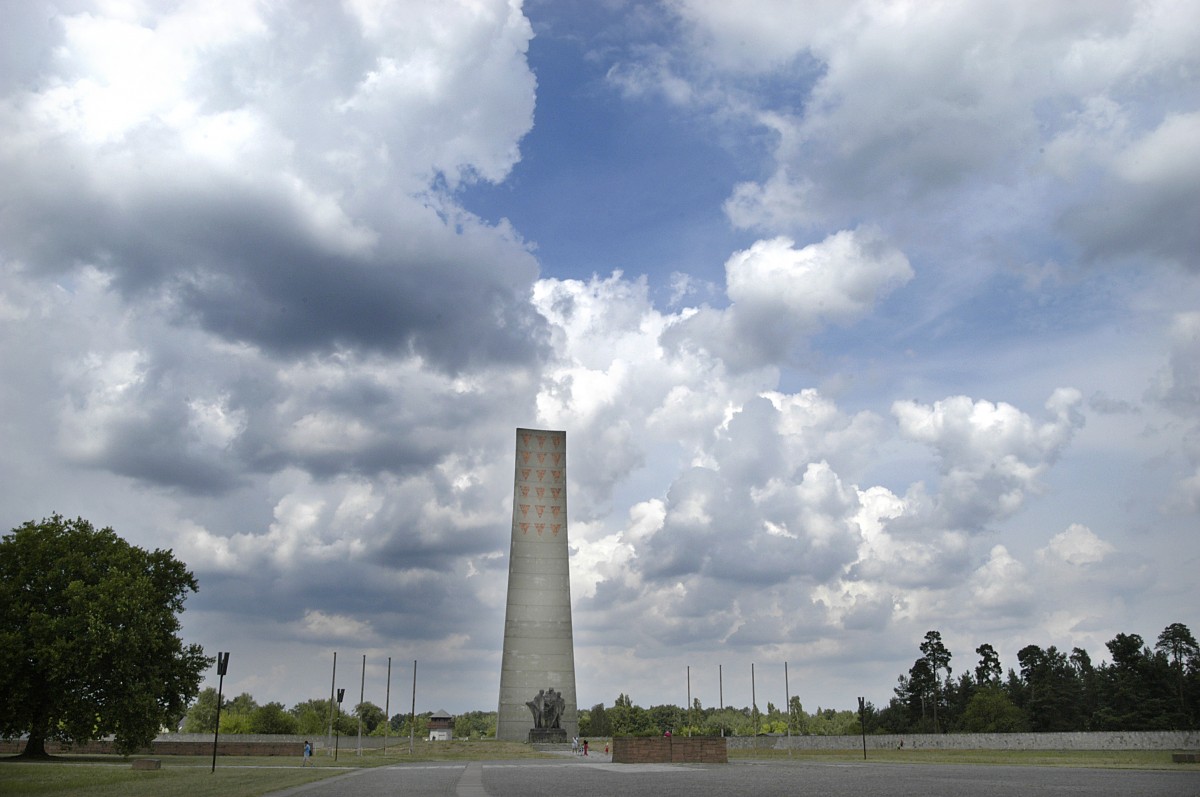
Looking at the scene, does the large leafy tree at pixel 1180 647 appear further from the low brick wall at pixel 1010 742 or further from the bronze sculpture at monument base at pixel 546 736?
the bronze sculpture at monument base at pixel 546 736

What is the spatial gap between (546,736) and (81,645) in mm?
50275

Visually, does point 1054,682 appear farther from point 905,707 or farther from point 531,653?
point 531,653

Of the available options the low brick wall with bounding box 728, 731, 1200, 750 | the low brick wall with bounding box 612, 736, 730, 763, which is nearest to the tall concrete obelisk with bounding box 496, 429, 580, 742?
the low brick wall with bounding box 728, 731, 1200, 750

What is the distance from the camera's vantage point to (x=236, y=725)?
92688mm

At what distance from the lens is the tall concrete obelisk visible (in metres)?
96.7

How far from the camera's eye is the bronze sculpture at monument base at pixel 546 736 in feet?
271

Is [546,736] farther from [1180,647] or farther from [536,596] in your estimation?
[1180,647]

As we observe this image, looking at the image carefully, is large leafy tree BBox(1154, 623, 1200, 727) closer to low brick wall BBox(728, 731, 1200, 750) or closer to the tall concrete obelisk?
low brick wall BBox(728, 731, 1200, 750)

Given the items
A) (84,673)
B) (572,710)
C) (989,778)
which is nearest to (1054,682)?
(572,710)

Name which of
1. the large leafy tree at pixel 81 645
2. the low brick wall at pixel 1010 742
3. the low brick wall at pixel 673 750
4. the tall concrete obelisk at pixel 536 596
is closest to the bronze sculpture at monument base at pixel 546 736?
the tall concrete obelisk at pixel 536 596

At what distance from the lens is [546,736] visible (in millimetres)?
83062

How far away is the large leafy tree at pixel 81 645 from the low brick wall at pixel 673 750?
22.6 metres

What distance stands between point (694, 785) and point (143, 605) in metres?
29.2

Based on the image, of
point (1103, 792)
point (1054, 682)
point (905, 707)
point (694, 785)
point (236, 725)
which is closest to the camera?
point (1103, 792)
